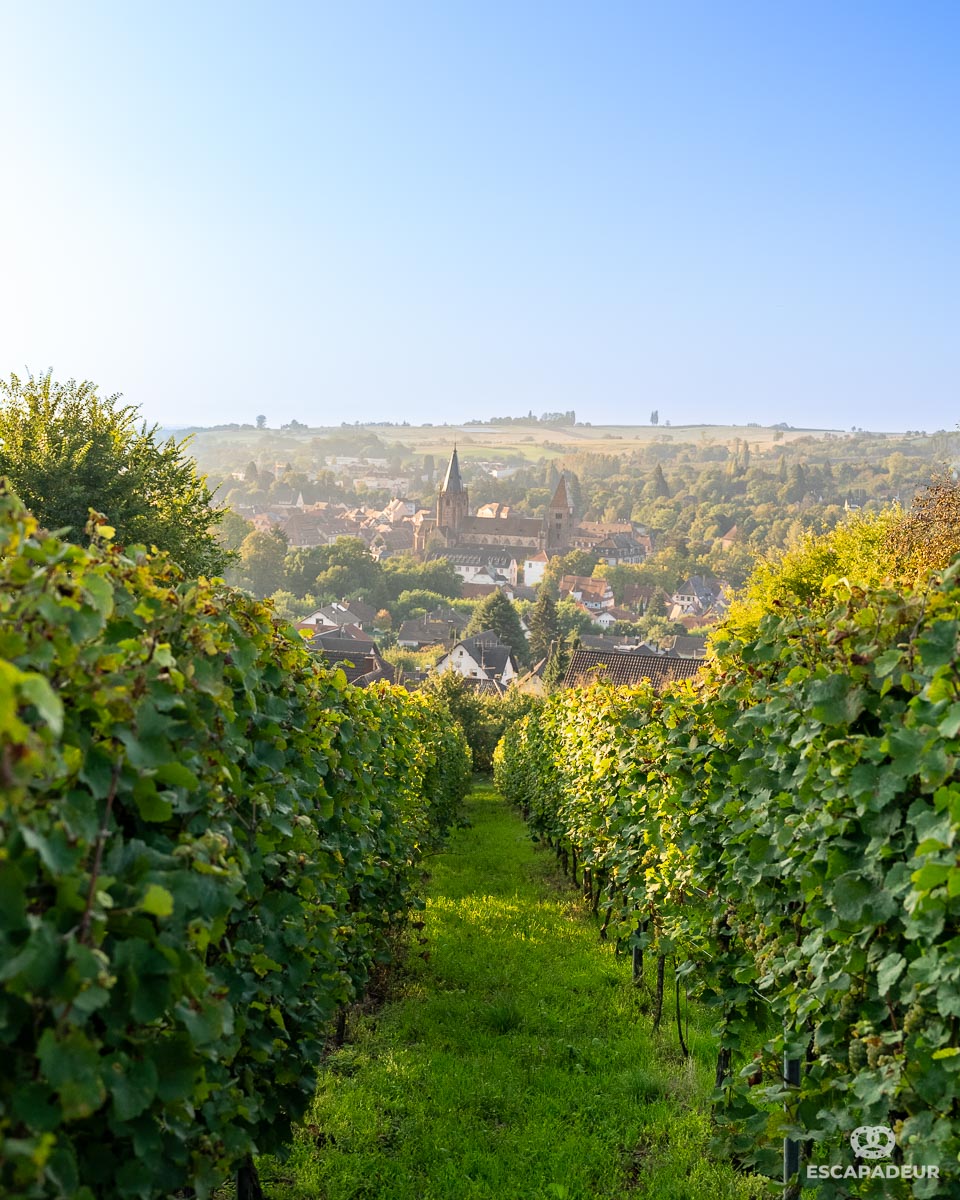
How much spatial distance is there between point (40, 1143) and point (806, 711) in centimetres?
283

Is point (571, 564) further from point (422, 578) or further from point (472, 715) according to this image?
point (472, 715)

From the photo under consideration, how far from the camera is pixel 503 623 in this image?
97.7 meters

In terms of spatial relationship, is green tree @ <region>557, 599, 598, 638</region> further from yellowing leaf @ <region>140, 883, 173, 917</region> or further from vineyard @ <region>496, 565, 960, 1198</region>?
yellowing leaf @ <region>140, 883, 173, 917</region>

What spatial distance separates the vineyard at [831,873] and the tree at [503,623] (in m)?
90.3

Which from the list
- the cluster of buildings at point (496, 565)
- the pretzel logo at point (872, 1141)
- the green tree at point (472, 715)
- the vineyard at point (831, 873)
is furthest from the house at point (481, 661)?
the pretzel logo at point (872, 1141)

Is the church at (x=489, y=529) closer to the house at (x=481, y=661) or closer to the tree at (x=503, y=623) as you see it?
the tree at (x=503, y=623)

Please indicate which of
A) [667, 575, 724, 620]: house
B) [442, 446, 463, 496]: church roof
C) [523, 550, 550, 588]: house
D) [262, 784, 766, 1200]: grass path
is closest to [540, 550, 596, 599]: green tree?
[523, 550, 550, 588]: house

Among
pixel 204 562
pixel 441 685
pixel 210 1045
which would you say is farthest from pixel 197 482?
pixel 210 1045

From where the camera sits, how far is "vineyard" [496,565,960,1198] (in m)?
2.80

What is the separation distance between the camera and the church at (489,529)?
6531 inches

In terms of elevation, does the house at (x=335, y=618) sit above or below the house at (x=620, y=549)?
below

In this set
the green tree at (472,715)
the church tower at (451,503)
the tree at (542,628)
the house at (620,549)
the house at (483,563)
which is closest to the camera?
the green tree at (472,715)

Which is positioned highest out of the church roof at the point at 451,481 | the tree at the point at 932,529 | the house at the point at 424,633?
the church roof at the point at 451,481

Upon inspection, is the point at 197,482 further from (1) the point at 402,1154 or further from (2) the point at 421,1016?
(1) the point at 402,1154
